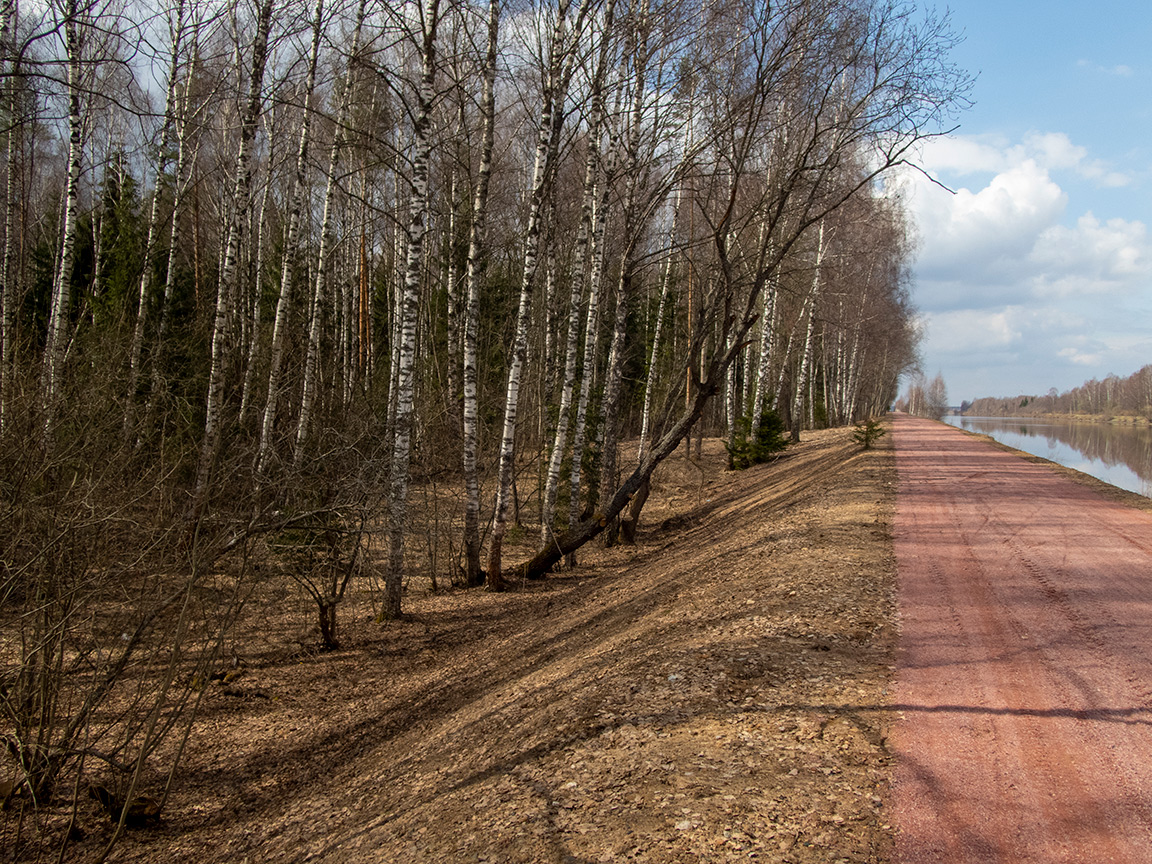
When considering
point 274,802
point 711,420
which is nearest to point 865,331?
point 711,420

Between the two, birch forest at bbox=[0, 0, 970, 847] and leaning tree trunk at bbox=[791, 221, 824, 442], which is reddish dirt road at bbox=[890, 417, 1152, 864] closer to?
birch forest at bbox=[0, 0, 970, 847]

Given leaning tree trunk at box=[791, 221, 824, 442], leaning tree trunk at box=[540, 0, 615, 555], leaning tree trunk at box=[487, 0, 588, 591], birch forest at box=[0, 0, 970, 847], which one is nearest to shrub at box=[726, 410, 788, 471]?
birch forest at box=[0, 0, 970, 847]

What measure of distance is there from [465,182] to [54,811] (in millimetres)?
14824

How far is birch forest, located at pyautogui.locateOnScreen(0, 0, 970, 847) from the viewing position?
520cm

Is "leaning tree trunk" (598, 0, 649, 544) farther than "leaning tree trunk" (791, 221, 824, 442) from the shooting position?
No

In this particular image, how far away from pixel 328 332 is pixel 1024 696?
18.4 metres

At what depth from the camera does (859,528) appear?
975cm

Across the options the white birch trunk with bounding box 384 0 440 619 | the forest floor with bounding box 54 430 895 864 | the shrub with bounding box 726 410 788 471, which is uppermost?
the white birch trunk with bounding box 384 0 440 619

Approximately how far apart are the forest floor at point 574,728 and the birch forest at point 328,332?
687 mm

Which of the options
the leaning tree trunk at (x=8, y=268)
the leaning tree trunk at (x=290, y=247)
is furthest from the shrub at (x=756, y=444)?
the leaning tree trunk at (x=8, y=268)

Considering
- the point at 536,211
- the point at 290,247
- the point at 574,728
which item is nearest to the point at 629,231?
the point at 536,211

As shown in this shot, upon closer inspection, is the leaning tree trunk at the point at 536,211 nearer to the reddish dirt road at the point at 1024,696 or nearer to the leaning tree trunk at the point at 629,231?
the leaning tree trunk at the point at 629,231

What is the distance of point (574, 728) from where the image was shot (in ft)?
14.8

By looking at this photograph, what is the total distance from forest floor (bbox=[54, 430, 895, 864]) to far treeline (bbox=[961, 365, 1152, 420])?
95.7m
